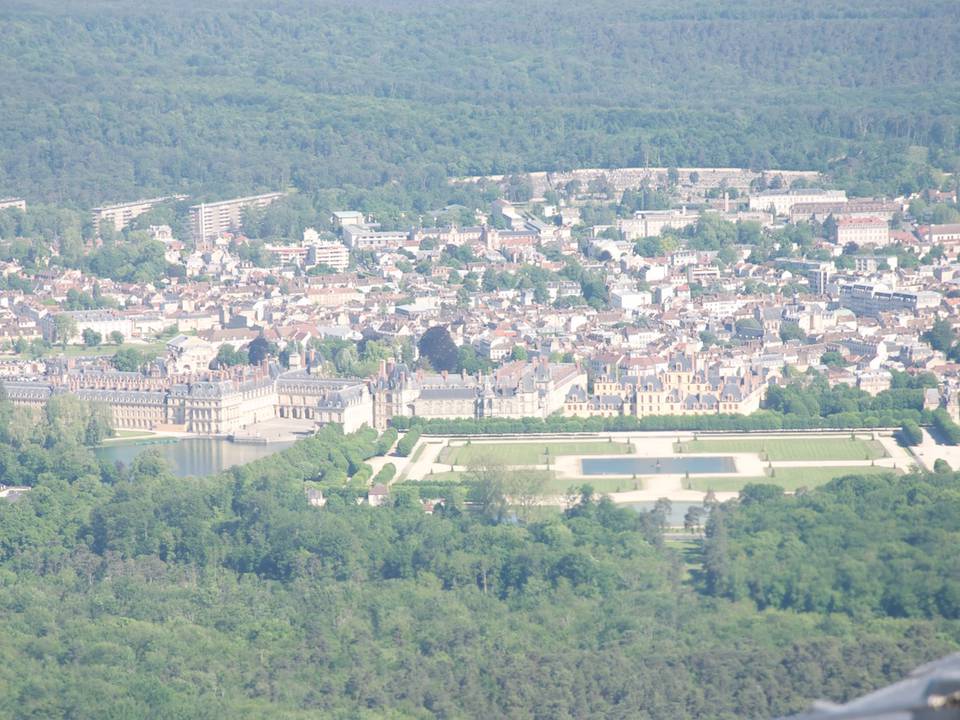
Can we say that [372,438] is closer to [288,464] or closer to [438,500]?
[288,464]

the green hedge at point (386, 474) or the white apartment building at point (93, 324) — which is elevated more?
the white apartment building at point (93, 324)

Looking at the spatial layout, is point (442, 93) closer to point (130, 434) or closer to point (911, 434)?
point (130, 434)

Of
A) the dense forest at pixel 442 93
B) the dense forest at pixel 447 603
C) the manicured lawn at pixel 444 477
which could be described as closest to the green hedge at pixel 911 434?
the dense forest at pixel 447 603

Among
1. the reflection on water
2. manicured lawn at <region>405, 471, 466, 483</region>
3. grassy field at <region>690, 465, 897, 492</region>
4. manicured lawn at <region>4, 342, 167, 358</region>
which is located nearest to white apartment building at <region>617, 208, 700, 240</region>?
manicured lawn at <region>4, 342, 167, 358</region>

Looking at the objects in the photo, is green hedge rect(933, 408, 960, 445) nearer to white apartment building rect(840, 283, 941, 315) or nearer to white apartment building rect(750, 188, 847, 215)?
white apartment building rect(840, 283, 941, 315)

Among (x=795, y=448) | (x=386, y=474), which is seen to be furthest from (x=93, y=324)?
(x=795, y=448)

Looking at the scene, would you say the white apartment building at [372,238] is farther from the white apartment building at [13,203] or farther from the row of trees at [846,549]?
the row of trees at [846,549]

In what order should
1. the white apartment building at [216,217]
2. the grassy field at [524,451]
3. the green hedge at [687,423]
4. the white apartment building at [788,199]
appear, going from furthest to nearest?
the white apartment building at [788,199], the white apartment building at [216,217], the green hedge at [687,423], the grassy field at [524,451]
